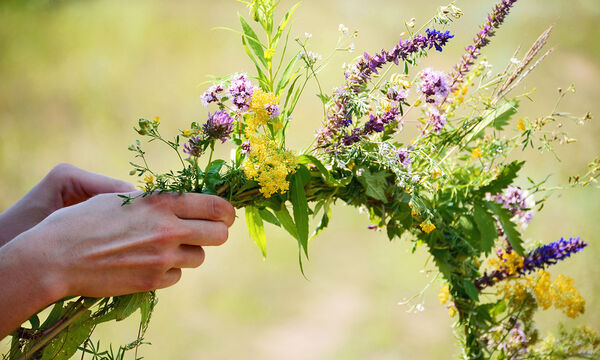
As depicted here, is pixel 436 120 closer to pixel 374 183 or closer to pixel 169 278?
pixel 374 183

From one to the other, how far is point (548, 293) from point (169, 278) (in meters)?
0.60

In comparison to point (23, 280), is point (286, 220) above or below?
above

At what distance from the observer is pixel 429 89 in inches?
28.6

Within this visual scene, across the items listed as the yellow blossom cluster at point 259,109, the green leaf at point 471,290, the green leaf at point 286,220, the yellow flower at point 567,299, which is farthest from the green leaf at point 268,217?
the yellow flower at point 567,299

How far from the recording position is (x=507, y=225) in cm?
80

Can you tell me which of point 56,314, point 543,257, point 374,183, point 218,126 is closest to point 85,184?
point 56,314

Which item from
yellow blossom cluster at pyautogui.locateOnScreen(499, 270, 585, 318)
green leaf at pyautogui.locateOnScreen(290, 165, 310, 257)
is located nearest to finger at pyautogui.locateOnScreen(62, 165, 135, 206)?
green leaf at pyautogui.locateOnScreen(290, 165, 310, 257)

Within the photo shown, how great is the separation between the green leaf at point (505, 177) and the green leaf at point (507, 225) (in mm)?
26

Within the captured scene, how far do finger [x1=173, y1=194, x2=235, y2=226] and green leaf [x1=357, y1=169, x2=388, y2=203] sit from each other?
0.18 m

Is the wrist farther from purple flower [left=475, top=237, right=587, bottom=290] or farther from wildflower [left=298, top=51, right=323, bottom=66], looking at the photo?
purple flower [left=475, top=237, right=587, bottom=290]

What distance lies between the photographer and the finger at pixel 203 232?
2.22 ft

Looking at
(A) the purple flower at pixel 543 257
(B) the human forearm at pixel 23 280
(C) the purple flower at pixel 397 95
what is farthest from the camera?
(A) the purple flower at pixel 543 257

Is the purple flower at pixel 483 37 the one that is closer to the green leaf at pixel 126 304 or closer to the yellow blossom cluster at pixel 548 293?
the yellow blossom cluster at pixel 548 293

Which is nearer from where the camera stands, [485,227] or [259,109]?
[259,109]
